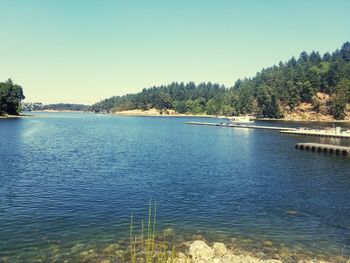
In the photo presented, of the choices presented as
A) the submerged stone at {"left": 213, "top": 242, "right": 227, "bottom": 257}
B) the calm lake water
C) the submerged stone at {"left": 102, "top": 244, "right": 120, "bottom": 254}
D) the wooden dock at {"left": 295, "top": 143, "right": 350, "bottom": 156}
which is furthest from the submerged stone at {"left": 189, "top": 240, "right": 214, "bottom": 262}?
A: the wooden dock at {"left": 295, "top": 143, "right": 350, "bottom": 156}

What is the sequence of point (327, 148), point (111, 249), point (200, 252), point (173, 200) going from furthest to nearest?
point (327, 148), point (173, 200), point (111, 249), point (200, 252)

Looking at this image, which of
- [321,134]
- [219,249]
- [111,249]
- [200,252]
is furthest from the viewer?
[321,134]

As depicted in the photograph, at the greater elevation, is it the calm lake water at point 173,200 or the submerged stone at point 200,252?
the submerged stone at point 200,252

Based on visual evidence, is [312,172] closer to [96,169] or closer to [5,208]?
[96,169]

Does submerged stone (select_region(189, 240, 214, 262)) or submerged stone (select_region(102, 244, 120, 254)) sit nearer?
submerged stone (select_region(189, 240, 214, 262))

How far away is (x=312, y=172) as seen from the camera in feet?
171

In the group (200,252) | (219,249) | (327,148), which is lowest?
(219,249)

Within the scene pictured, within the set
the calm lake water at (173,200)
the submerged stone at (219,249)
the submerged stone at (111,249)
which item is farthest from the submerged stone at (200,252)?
the submerged stone at (111,249)

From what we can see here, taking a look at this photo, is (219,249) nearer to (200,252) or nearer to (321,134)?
(200,252)

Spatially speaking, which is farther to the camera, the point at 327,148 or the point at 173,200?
the point at 327,148

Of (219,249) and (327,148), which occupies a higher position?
(327,148)

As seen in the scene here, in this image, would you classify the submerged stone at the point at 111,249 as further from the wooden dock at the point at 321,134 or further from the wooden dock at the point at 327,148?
the wooden dock at the point at 321,134

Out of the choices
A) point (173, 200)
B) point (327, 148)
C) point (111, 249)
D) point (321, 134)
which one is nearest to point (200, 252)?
point (111, 249)

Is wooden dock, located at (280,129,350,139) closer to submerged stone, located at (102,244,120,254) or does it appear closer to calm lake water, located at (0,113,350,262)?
calm lake water, located at (0,113,350,262)
